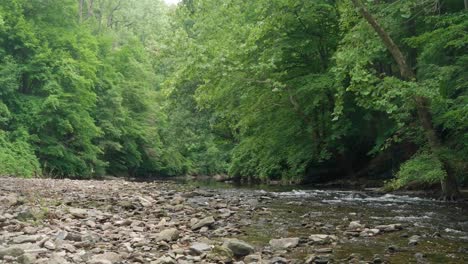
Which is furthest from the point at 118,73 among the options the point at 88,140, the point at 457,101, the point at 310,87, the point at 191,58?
the point at 457,101

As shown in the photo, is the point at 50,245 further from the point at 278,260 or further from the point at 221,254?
the point at 278,260

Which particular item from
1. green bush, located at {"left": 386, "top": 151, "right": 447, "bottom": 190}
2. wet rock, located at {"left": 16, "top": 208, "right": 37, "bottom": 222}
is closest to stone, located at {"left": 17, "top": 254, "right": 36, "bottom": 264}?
wet rock, located at {"left": 16, "top": 208, "right": 37, "bottom": 222}

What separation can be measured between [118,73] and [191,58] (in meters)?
17.5

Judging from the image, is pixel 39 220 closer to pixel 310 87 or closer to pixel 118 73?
pixel 310 87

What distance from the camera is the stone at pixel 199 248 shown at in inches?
229

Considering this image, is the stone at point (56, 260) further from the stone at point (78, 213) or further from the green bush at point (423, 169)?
the green bush at point (423, 169)

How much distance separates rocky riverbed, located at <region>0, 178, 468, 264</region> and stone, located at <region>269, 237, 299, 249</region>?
0.01 m

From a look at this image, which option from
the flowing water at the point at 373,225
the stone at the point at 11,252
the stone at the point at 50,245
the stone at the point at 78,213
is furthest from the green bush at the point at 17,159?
the stone at the point at 11,252

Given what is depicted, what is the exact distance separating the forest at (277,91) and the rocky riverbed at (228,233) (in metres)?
2.71

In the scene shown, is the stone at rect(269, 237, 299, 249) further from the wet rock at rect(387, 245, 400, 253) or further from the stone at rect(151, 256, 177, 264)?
the stone at rect(151, 256, 177, 264)

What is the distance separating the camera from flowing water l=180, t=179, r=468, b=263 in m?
5.94

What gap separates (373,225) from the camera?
26.2ft

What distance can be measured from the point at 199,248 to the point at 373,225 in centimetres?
363

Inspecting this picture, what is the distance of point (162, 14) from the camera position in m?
59.8
